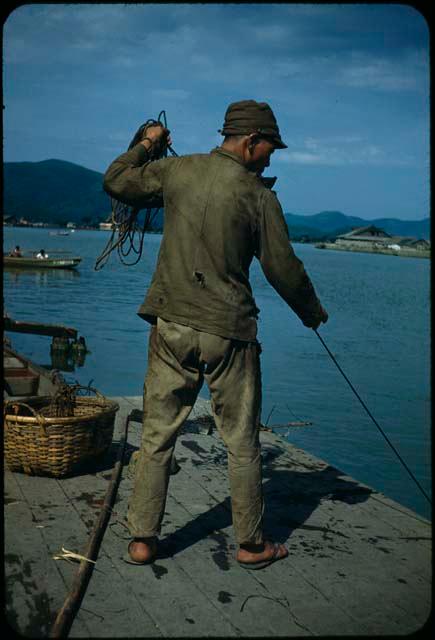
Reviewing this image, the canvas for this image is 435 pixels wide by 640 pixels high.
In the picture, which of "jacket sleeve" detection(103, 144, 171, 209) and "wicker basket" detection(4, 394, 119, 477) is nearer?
"jacket sleeve" detection(103, 144, 171, 209)

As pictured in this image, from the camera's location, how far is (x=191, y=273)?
347cm

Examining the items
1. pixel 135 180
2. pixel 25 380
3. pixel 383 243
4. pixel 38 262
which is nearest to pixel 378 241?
pixel 383 243

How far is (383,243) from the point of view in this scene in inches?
6102

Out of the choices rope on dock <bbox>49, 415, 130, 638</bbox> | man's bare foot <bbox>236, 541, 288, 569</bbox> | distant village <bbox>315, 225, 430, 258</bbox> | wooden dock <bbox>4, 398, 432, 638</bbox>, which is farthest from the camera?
distant village <bbox>315, 225, 430, 258</bbox>

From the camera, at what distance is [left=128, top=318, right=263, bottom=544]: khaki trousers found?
11.5ft

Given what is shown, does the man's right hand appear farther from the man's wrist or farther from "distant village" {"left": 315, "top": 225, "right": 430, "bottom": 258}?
"distant village" {"left": 315, "top": 225, "right": 430, "bottom": 258}

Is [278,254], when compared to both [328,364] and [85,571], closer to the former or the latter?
[85,571]

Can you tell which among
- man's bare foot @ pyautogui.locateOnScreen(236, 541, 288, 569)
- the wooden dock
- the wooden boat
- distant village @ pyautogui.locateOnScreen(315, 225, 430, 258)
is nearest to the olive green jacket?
man's bare foot @ pyautogui.locateOnScreen(236, 541, 288, 569)

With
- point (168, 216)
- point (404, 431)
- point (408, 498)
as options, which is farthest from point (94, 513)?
point (404, 431)

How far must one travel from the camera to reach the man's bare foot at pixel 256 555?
3.53 m

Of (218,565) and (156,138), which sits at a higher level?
(156,138)

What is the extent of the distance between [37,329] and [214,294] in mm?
18314

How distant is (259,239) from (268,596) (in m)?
1.79

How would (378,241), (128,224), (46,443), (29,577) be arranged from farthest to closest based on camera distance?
(378,241) → (46,443) → (128,224) → (29,577)
